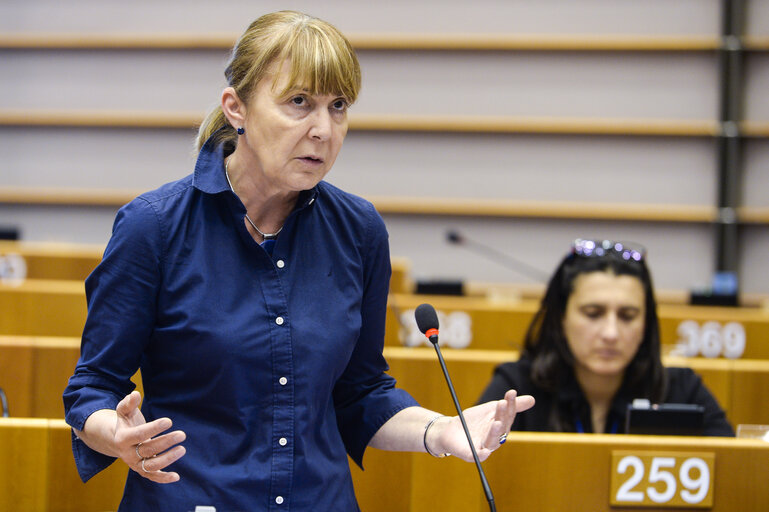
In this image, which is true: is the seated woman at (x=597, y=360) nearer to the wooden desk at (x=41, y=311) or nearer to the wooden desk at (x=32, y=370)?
the wooden desk at (x=32, y=370)

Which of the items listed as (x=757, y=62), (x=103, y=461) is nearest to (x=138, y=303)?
(x=103, y=461)

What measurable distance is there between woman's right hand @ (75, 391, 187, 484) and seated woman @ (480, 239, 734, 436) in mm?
1444

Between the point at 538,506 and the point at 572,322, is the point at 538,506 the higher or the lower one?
the lower one

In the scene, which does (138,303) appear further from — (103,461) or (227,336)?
(103,461)

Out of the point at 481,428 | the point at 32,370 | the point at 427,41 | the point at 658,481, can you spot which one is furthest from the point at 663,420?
the point at 427,41

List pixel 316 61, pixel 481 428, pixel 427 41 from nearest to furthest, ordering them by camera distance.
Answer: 1. pixel 316 61
2. pixel 481 428
3. pixel 427 41

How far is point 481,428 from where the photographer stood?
133cm

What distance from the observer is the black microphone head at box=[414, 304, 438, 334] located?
1.41 m

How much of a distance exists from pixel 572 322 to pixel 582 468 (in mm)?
879

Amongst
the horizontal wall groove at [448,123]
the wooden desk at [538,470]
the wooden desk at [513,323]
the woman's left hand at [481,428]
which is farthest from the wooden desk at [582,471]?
the horizontal wall groove at [448,123]

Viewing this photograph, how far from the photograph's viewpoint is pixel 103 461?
1264 mm

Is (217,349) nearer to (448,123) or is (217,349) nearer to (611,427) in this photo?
(611,427)

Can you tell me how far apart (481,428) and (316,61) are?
0.60 m

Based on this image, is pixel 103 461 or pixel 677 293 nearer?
pixel 103 461
